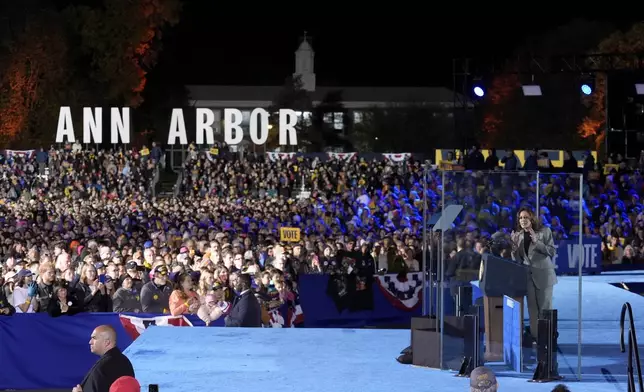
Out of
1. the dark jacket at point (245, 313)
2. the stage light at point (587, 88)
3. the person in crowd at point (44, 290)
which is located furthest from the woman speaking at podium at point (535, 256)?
the stage light at point (587, 88)

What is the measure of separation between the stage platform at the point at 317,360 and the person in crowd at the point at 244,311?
0.91 ft

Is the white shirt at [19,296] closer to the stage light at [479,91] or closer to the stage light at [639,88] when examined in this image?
the stage light at [479,91]

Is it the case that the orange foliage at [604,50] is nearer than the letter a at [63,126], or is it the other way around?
the letter a at [63,126]

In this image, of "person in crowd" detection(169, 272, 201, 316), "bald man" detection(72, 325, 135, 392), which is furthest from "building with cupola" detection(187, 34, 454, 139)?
"bald man" detection(72, 325, 135, 392)

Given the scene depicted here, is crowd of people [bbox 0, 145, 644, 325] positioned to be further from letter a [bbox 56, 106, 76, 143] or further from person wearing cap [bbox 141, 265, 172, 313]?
letter a [bbox 56, 106, 76, 143]

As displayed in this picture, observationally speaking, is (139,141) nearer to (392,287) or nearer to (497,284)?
(392,287)

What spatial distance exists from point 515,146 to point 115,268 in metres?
76.3

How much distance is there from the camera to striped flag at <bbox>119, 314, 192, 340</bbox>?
1695 centimetres

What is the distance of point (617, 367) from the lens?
533 inches

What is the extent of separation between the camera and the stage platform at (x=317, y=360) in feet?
41.3

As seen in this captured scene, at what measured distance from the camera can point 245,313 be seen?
16.8m

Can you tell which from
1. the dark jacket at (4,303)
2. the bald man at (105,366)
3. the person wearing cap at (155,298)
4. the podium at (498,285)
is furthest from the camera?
the person wearing cap at (155,298)

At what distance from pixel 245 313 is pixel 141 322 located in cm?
141

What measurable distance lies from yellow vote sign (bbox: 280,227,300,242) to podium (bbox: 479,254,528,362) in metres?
13.5
